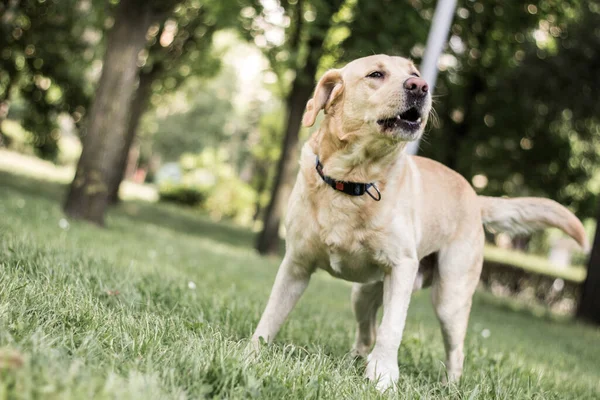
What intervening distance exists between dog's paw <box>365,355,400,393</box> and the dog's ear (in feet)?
4.66

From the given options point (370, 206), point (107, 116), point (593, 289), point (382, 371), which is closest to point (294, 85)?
point (107, 116)

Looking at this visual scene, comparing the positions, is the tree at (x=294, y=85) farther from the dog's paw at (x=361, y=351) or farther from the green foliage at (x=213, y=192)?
the green foliage at (x=213, y=192)

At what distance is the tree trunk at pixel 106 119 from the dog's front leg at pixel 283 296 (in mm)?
6314

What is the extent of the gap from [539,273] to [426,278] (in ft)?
49.5

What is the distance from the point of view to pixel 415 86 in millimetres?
3275

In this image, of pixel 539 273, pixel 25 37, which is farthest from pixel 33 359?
pixel 539 273

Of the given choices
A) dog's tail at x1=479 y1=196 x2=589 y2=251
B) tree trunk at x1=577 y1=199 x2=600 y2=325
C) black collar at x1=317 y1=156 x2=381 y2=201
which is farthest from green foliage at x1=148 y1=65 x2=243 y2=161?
black collar at x1=317 y1=156 x2=381 y2=201

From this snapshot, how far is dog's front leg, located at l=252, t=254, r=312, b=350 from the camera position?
3691 millimetres

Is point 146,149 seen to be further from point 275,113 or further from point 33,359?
point 33,359

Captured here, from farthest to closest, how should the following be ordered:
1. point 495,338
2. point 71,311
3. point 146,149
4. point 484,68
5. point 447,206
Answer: point 146,149, point 484,68, point 495,338, point 447,206, point 71,311

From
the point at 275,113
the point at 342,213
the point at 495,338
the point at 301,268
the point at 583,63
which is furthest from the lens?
the point at 275,113

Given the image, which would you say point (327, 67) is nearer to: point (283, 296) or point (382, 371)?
point (283, 296)

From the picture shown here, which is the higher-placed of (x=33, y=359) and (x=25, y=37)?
(x=25, y=37)

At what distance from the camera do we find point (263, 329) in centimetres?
368
